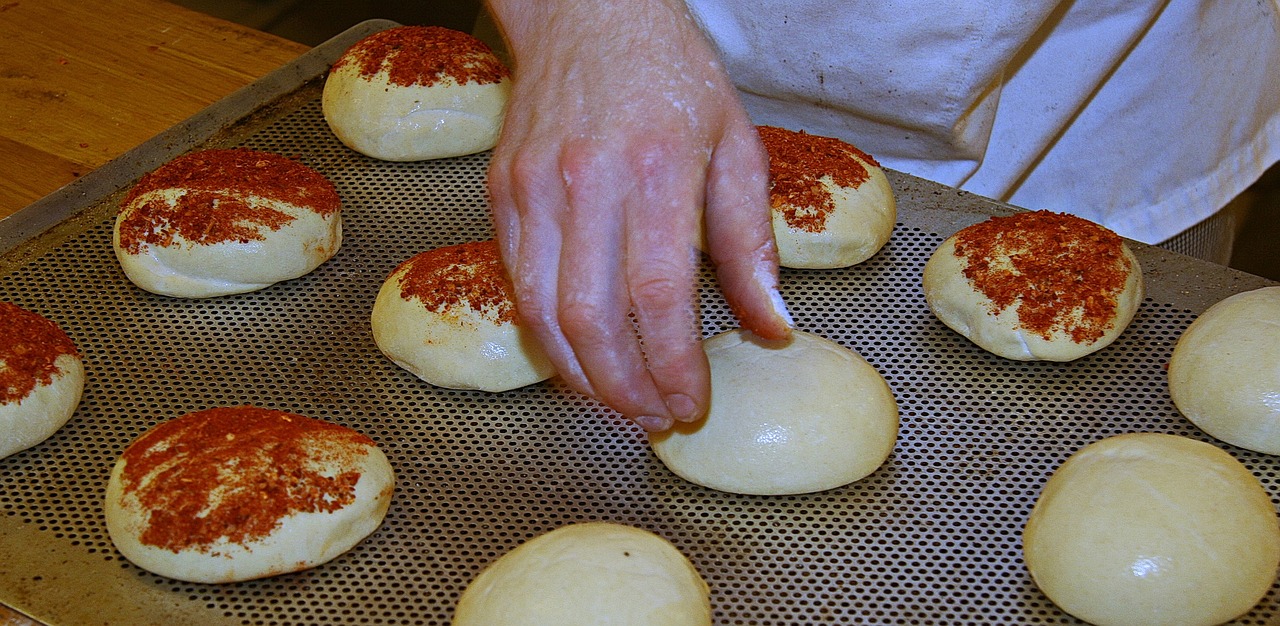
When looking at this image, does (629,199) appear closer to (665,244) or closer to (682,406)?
(665,244)

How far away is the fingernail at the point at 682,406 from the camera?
1290 millimetres

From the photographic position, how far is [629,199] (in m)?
1.17

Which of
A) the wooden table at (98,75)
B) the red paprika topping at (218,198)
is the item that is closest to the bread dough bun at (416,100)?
the red paprika topping at (218,198)

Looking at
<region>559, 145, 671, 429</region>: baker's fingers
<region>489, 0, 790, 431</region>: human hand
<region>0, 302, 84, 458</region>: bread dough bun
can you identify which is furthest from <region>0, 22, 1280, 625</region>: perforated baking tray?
<region>559, 145, 671, 429</region>: baker's fingers

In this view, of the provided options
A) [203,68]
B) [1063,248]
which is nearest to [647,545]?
[1063,248]

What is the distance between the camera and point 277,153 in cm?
213

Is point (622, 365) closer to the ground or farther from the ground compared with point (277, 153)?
farther from the ground

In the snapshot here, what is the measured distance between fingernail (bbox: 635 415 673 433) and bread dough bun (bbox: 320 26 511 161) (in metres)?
0.90

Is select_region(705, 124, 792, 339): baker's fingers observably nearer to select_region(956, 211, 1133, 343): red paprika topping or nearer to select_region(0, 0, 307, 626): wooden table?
select_region(956, 211, 1133, 343): red paprika topping

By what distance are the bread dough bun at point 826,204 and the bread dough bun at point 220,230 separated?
74 cm

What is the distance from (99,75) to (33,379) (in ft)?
3.44

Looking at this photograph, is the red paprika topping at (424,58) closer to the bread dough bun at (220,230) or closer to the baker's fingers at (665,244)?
the bread dough bun at (220,230)

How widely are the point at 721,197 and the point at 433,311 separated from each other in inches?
24.0

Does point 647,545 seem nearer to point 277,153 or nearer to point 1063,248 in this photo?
point 1063,248
